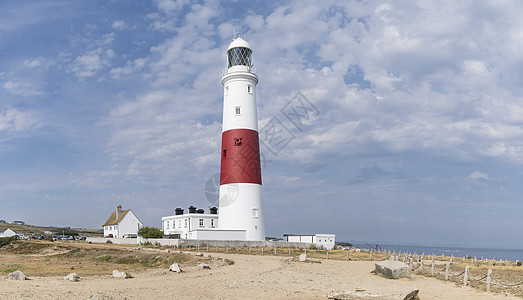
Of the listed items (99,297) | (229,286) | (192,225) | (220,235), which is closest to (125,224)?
(192,225)

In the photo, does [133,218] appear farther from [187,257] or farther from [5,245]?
[187,257]

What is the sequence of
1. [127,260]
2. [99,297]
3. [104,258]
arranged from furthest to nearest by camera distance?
[104,258], [127,260], [99,297]

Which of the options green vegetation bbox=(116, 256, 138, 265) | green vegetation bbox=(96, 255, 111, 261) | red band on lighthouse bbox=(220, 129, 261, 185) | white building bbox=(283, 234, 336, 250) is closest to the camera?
green vegetation bbox=(116, 256, 138, 265)

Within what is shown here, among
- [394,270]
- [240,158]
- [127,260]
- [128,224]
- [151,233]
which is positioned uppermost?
[240,158]

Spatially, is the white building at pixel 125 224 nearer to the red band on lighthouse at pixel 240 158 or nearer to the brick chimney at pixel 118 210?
the brick chimney at pixel 118 210

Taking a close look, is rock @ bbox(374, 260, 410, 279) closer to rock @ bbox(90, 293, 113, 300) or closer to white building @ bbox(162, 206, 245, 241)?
rock @ bbox(90, 293, 113, 300)

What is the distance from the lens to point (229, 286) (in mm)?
18984

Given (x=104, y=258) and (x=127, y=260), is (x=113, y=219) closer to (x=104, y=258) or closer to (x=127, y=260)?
(x=104, y=258)

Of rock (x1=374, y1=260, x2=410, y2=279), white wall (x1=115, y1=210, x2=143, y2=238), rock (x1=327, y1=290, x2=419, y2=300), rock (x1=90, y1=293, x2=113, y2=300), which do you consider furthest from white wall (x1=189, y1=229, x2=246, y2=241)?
white wall (x1=115, y1=210, x2=143, y2=238)

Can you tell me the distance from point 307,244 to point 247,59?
21.3 meters

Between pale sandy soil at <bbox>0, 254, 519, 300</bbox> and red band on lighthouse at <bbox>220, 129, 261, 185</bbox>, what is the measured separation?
15.7 metres

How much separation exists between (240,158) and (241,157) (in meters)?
0.14

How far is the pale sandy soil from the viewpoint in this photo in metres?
16.5

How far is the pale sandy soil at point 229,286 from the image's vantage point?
16484mm
